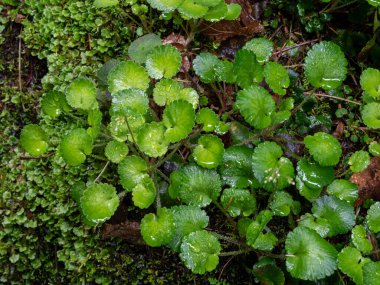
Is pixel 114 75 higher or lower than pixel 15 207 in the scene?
higher

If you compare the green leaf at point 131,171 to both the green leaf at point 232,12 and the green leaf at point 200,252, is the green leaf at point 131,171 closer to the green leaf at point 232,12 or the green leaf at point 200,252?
the green leaf at point 200,252

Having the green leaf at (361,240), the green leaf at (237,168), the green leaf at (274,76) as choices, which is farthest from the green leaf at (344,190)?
the green leaf at (274,76)

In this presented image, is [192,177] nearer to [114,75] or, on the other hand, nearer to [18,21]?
[114,75]

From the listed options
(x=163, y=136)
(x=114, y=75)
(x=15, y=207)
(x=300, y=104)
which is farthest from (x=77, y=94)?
(x=300, y=104)

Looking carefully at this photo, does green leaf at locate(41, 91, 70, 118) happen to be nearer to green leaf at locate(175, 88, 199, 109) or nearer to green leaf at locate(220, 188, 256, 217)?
green leaf at locate(175, 88, 199, 109)

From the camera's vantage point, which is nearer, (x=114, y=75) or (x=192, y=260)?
(x=192, y=260)

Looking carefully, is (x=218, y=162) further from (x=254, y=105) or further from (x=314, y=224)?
(x=314, y=224)

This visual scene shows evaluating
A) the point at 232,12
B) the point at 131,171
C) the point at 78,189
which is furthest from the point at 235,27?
the point at 78,189
